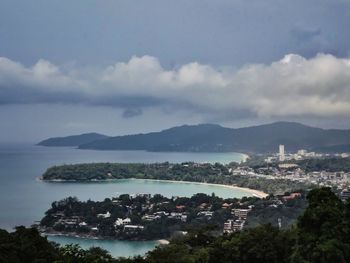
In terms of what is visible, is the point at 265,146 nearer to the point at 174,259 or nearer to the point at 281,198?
the point at 281,198

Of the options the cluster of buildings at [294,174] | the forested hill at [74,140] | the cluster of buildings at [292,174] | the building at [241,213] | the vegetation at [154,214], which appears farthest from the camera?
the forested hill at [74,140]

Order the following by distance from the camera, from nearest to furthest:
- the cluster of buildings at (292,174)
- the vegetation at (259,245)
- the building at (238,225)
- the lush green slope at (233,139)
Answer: the vegetation at (259,245) → the building at (238,225) → the cluster of buildings at (292,174) → the lush green slope at (233,139)

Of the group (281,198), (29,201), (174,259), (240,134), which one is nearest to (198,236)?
(174,259)

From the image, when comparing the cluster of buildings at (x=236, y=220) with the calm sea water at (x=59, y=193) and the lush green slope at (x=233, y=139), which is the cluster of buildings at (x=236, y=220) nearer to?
the calm sea water at (x=59, y=193)

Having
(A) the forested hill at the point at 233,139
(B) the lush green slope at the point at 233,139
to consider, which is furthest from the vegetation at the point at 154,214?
(B) the lush green slope at the point at 233,139

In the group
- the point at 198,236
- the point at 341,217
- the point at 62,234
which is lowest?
the point at 62,234

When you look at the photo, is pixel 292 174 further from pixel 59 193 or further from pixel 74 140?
pixel 74 140

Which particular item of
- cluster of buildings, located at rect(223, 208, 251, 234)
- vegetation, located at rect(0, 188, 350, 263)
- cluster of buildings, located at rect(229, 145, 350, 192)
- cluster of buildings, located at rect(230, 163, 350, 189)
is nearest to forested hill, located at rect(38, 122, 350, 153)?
cluster of buildings, located at rect(229, 145, 350, 192)
